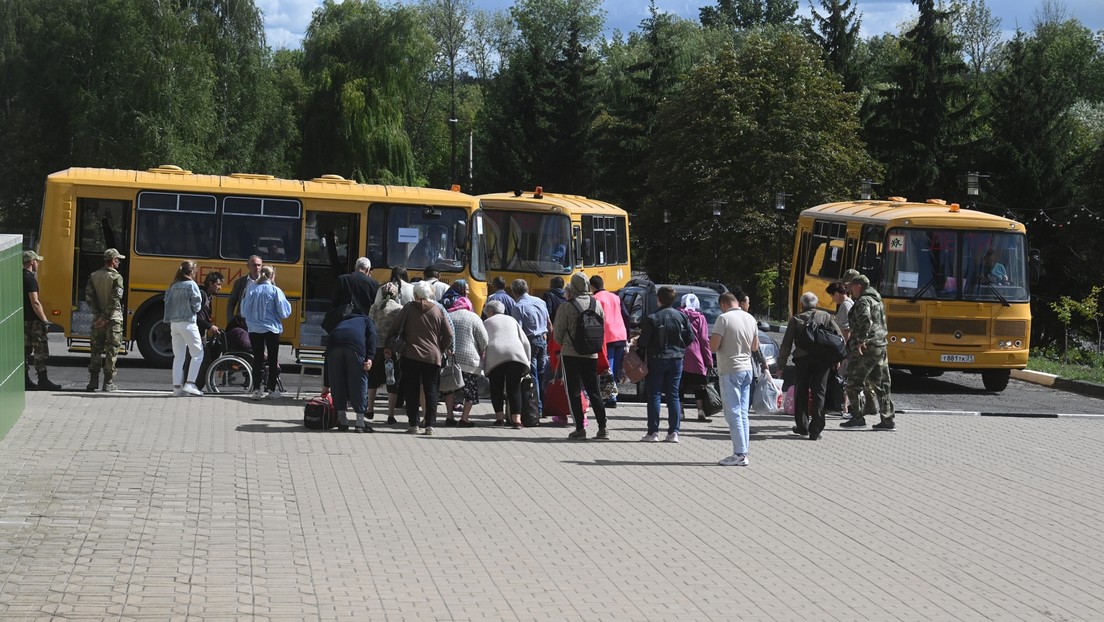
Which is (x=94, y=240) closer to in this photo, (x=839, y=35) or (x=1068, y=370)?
(x=1068, y=370)

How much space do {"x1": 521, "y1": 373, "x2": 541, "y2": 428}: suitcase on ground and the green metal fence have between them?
5335 millimetres

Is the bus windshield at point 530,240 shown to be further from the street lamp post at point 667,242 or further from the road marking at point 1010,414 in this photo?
the street lamp post at point 667,242

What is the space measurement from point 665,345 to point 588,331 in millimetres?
826

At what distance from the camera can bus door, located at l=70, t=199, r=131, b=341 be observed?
2194 cm

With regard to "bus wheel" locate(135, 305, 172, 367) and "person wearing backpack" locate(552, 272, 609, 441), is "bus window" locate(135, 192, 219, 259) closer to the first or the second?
"bus wheel" locate(135, 305, 172, 367)

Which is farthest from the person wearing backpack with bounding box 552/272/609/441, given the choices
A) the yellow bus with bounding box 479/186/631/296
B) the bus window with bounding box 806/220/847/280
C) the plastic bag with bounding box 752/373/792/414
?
the yellow bus with bounding box 479/186/631/296

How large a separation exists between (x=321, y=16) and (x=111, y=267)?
43.9m

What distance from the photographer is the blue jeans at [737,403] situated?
13836 mm

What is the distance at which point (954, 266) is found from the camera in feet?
78.0

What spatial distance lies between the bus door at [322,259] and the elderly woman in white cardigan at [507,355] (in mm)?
6571

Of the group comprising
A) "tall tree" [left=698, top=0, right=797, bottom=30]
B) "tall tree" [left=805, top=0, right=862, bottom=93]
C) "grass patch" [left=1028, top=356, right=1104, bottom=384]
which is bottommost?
"grass patch" [left=1028, top=356, right=1104, bottom=384]

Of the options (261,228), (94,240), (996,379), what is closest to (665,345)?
(261,228)

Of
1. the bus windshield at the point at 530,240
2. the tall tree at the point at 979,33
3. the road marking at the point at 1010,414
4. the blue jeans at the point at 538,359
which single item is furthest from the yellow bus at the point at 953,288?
the tall tree at the point at 979,33

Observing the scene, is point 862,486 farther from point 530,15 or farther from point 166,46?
point 530,15
